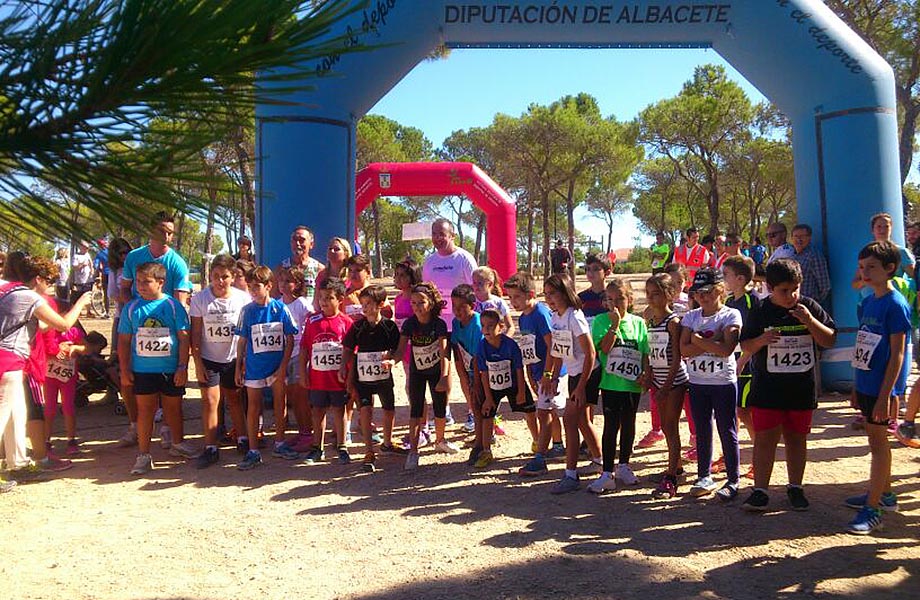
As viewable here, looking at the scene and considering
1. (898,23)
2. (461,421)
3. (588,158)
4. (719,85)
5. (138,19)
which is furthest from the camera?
(588,158)

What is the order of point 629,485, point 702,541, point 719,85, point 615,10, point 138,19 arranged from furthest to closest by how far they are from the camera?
point 719,85, point 615,10, point 629,485, point 702,541, point 138,19

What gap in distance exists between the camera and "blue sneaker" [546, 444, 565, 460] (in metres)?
5.15

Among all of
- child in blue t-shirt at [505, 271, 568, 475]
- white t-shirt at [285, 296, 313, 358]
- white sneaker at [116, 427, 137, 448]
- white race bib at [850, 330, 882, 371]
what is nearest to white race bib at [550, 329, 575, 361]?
child in blue t-shirt at [505, 271, 568, 475]

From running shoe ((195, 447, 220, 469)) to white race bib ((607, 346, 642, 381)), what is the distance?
302 cm

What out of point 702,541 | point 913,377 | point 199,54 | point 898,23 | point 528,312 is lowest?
point 702,541

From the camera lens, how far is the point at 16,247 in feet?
5.16

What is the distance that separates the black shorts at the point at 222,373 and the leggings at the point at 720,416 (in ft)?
11.2

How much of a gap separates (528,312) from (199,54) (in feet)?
12.8

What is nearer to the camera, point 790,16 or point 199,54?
point 199,54

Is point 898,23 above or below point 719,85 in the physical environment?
below

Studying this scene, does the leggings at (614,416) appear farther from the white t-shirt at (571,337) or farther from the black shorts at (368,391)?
the black shorts at (368,391)

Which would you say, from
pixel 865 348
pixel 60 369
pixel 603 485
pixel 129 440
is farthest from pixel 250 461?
pixel 865 348

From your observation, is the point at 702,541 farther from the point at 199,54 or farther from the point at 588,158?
the point at 588,158

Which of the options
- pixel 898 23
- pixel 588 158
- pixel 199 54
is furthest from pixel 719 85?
pixel 199 54
